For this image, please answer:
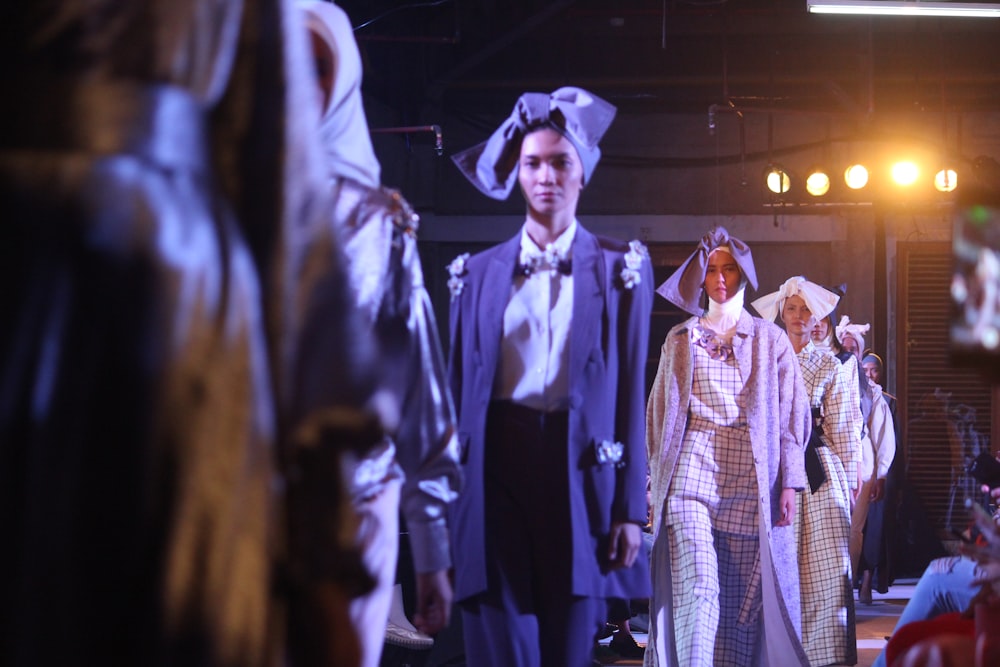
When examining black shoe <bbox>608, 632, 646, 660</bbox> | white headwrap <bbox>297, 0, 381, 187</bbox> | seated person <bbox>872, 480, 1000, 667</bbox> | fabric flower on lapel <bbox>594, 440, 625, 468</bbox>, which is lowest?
black shoe <bbox>608, 632, 646, 660</bbox>

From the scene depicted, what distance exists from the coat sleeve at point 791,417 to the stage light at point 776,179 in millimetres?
6594

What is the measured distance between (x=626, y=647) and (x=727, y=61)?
7.79 meters

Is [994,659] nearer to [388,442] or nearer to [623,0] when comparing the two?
[388,442]

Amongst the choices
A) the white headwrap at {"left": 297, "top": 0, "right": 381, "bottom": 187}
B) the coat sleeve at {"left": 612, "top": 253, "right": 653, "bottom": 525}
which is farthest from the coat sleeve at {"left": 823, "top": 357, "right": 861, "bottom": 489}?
the white headwrap at {"left": 297, "top": 0, "right": 381, "bottom": 187}

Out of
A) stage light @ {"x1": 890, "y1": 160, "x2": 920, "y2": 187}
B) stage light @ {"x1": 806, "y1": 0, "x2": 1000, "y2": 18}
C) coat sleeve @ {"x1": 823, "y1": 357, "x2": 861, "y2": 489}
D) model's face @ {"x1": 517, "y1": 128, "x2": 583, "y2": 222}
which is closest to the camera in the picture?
model's face @ {"x1": 517, "y1": 128, "x2": 583, "y2": 222}

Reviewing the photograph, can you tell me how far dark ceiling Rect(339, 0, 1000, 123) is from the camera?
12.7 meters

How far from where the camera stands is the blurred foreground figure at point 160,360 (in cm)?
130

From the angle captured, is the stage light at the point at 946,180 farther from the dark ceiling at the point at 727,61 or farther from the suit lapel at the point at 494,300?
the suit lapel at the point at 494,300

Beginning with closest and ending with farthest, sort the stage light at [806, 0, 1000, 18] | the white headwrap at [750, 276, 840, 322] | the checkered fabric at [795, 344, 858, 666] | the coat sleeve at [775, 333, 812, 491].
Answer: the coat sleeve at [775, 333, 812, 491] → the checkered fabric at [795, 344, 858, 666] → the stage light at [806, 0, 1000, 18] → the white headwrap at [750, 276, 840, 322]

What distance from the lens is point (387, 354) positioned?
266 cm

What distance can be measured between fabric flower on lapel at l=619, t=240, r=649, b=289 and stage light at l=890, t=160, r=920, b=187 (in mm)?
9205

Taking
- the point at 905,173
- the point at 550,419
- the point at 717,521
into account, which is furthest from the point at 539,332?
the point at 905,173

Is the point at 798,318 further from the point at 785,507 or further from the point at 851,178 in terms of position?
the point at 851,178

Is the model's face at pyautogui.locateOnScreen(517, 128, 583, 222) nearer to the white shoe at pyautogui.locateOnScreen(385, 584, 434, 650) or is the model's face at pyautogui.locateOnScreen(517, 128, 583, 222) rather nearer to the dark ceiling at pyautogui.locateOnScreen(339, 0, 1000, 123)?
the white shoe at pyautogui.locateOnScreen(385, 584, 434, 650)
